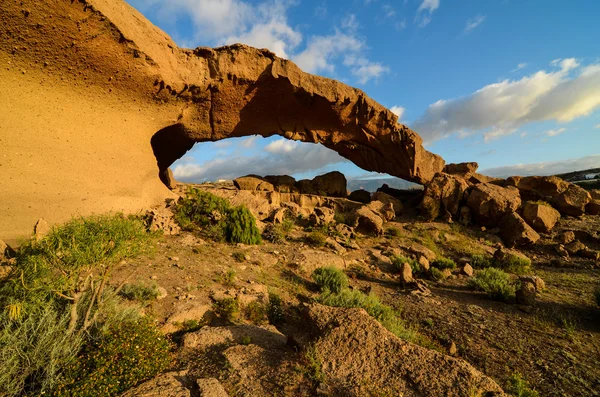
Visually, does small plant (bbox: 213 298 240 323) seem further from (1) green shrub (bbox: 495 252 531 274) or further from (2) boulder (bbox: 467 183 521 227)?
(2) boulder (bbox: 467 183 521 227)

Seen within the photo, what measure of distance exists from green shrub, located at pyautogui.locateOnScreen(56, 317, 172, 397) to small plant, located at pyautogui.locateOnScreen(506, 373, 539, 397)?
517cm

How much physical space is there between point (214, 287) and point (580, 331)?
27.5 ft

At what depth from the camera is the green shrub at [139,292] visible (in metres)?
5.86

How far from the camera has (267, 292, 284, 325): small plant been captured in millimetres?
6398

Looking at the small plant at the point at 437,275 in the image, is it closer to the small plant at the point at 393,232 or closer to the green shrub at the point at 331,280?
the green shrub at the point at 331,280

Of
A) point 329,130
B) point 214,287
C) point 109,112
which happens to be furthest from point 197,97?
point 214,287

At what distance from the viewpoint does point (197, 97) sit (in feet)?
44.1

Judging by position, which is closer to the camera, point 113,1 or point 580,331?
point 580,331

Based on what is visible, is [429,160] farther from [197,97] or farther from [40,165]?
[40,165]

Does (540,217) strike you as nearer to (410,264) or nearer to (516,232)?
(516,232)

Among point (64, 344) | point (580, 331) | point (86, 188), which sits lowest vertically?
point (580, 331)

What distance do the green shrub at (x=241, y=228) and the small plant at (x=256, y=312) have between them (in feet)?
15.0

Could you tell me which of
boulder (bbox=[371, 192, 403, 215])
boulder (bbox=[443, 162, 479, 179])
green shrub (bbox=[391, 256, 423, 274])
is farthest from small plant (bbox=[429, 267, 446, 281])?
boulder (bbox=[443, 162, 479, 179])

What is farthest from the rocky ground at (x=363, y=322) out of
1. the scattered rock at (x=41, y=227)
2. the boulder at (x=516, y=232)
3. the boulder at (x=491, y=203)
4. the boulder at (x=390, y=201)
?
the boulder at (x=390, y=201)
